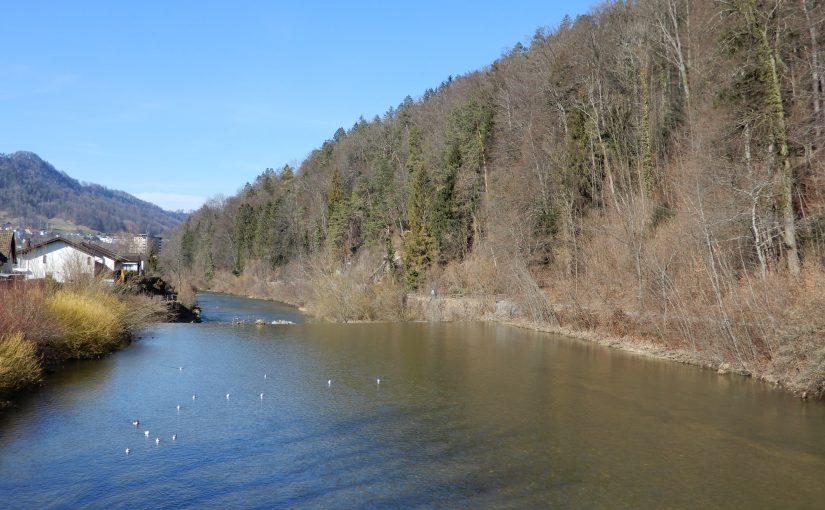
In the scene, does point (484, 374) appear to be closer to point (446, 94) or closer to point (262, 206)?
point (446, 94)

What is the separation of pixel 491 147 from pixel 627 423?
126 ft

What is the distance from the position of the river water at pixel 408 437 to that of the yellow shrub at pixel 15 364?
0.70m

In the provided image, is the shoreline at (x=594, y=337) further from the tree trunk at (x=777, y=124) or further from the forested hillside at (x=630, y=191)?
the tree trunk at (x=777, y=124)

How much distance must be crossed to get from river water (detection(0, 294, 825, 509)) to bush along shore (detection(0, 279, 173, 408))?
2.74 ft

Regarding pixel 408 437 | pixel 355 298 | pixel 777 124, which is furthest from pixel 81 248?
pixel 777 124

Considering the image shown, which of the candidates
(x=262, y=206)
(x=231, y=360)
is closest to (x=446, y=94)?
(x=262, y=206)

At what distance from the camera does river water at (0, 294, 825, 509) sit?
428 inches

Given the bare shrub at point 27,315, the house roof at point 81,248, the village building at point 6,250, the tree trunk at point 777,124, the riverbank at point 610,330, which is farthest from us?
the house roof at point 81,248

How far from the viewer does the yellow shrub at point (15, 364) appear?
15703mm

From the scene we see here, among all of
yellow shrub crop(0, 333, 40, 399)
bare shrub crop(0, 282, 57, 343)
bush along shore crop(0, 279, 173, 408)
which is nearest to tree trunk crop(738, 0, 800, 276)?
yellow shrub crop(0, 333, 40, 399)

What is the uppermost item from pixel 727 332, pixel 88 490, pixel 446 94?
pixel 446 94

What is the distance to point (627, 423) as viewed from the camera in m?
15.7

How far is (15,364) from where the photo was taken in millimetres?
16312

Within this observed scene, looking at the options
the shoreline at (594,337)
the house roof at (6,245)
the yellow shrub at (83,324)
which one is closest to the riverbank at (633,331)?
the shoreline at (594,337)
